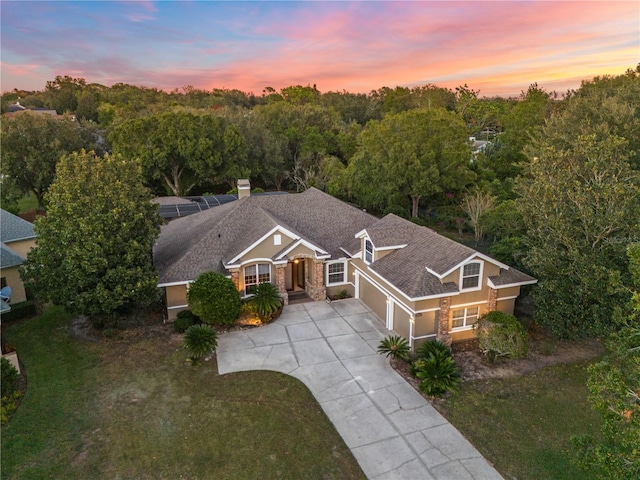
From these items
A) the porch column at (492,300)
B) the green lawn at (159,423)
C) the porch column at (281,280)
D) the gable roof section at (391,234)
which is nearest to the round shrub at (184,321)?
the green lawn at (159,423)

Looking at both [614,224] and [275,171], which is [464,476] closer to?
[614,224]

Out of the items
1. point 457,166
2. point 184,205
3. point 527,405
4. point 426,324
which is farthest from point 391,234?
point 184,205

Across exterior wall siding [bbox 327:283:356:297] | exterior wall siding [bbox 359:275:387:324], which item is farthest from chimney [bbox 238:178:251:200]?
exterior wall siding [bbox 359:275:387:324]

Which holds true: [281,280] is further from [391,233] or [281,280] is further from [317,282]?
[391,233]

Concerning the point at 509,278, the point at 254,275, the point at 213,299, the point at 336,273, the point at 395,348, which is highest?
the point at 509,278

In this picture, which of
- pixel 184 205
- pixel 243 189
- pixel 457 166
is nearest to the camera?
pixel 243 189

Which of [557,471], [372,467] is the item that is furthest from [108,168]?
[557,471]
